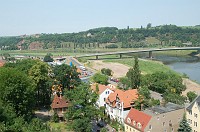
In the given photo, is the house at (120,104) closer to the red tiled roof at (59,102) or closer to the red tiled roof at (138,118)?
the red tiled roof at (138,118)

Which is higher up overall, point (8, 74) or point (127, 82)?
point (8, 74)

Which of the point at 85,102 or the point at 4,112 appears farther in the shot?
the point at 85,102

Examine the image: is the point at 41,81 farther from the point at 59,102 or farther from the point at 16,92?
the point at 16,92

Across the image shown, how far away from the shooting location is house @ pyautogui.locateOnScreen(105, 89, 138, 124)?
5122 centimetres

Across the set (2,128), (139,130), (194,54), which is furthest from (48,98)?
(194,54)

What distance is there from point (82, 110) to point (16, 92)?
36.9ft

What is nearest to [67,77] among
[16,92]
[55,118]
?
[55,118]

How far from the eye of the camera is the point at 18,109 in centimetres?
4628

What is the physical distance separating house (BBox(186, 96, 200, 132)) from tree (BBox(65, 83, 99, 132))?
15279mm

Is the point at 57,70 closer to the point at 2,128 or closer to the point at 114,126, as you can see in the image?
the point at 114,126

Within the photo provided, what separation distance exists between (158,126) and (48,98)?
28.0m

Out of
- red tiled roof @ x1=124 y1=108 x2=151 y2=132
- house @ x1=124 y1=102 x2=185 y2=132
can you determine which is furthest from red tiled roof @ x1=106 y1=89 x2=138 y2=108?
house @ x1=124 y1=102 x2=185 y2=132

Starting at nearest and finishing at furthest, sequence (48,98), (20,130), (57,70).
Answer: (20,130) < (57,70) < (48,98)

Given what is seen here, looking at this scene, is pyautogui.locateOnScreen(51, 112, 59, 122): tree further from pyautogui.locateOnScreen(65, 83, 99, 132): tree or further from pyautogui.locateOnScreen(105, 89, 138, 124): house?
pyautogui.locateOnScreen(105, 89, 138, 124): house
